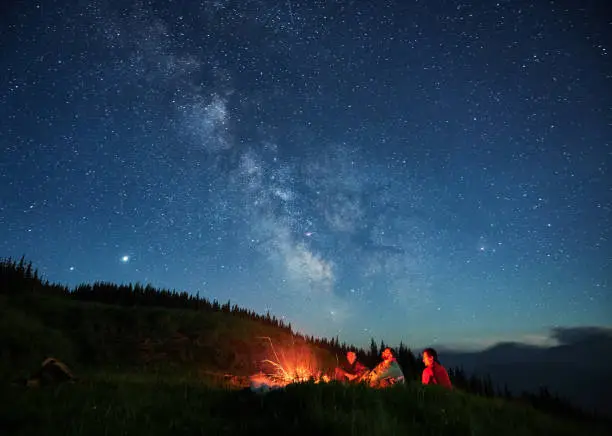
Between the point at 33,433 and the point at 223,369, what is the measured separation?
11126 millimetres

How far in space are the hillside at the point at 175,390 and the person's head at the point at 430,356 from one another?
1930 mm

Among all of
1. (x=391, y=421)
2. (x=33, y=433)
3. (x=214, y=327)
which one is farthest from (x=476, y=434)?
(x=214, y=327)

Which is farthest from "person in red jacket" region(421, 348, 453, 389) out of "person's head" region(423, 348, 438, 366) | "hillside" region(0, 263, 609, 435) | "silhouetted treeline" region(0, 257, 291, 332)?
"silhouetted treeline" region(0, 257, 291, 332)

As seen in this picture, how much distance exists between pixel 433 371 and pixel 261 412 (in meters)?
5.73

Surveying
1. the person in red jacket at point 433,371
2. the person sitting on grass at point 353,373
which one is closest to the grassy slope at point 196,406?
the person in red jacket at point 433,371

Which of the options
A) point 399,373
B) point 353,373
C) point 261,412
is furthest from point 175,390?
point 353,373

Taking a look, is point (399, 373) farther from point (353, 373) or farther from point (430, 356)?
point (353, 373)

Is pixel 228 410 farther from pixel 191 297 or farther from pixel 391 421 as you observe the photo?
pixel 191 297

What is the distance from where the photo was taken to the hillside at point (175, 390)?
5.89m

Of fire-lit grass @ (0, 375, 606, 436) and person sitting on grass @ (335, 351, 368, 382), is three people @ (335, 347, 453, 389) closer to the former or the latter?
person sitting on grass @ (335, 351, 368, 382)

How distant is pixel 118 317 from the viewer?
52.6 ft

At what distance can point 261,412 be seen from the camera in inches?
278

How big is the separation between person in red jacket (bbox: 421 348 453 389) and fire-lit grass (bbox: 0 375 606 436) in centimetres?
244

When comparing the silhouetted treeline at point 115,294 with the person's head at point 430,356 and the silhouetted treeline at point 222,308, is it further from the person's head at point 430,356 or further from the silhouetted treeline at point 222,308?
the person's head at point 430,356
